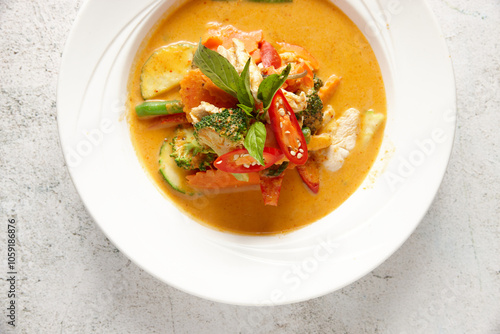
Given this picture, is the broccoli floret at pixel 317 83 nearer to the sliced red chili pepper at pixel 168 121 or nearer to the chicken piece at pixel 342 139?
the chicken piece at pixel 342 139

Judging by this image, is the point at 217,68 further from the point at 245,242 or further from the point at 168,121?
the point at 245,242

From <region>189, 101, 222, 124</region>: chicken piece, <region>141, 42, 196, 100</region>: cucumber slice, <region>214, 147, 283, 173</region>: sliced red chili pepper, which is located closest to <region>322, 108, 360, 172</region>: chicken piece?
<region>214, 147, 283, 173</region>: sliced red chili pepper

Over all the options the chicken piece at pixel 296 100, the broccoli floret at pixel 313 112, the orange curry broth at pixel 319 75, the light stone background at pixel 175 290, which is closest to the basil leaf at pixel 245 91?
the chicken piece at pixel 296 100

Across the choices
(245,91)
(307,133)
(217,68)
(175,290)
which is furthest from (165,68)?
(175,290)

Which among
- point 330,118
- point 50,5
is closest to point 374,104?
point 330,118

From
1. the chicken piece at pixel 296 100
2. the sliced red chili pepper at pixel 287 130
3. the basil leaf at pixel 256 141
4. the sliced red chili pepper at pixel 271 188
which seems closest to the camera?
the basil leaf at pixel 256 141

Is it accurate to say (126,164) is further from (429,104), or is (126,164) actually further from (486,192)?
(486,192)
